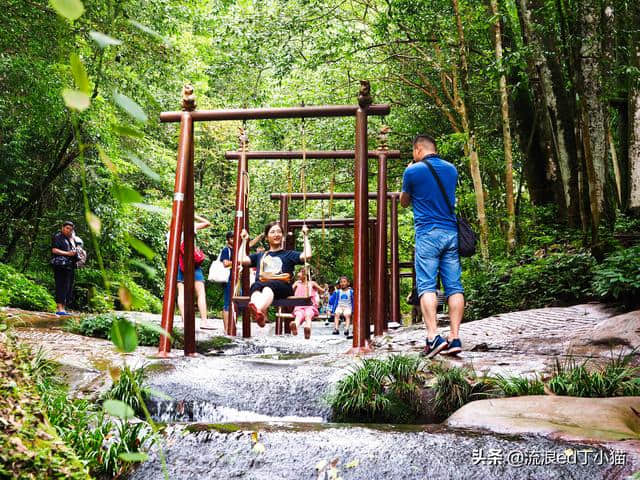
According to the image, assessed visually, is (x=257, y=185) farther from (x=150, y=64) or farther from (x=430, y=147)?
(x=430, y=147)

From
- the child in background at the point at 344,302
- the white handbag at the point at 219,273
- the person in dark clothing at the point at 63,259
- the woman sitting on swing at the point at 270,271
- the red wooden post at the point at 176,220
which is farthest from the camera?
the child in background at the point at 344,302

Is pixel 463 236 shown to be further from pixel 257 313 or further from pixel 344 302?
pixel 344 302

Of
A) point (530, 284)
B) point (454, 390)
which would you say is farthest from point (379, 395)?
point (530, 284)

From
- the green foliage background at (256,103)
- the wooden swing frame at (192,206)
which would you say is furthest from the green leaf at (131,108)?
the green foliage background at (256,103)

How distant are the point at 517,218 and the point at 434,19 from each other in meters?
4.74

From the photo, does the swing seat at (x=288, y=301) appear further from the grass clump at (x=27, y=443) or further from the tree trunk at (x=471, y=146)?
the grass clump at (x=27, y=443)

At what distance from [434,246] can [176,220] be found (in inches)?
109

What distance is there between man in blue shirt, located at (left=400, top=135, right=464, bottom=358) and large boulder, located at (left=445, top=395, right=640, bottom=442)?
1.90m

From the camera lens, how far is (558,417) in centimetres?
408

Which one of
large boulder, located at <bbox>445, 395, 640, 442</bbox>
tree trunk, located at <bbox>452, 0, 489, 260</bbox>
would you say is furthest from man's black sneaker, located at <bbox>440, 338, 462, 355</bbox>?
tree trunk, located at <bbox>452, 0, 489, 260</bbox>

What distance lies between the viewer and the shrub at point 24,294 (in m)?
13.6

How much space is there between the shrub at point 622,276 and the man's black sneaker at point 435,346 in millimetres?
2788

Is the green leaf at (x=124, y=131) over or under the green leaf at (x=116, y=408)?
over

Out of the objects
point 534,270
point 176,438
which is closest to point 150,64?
point 534,270
